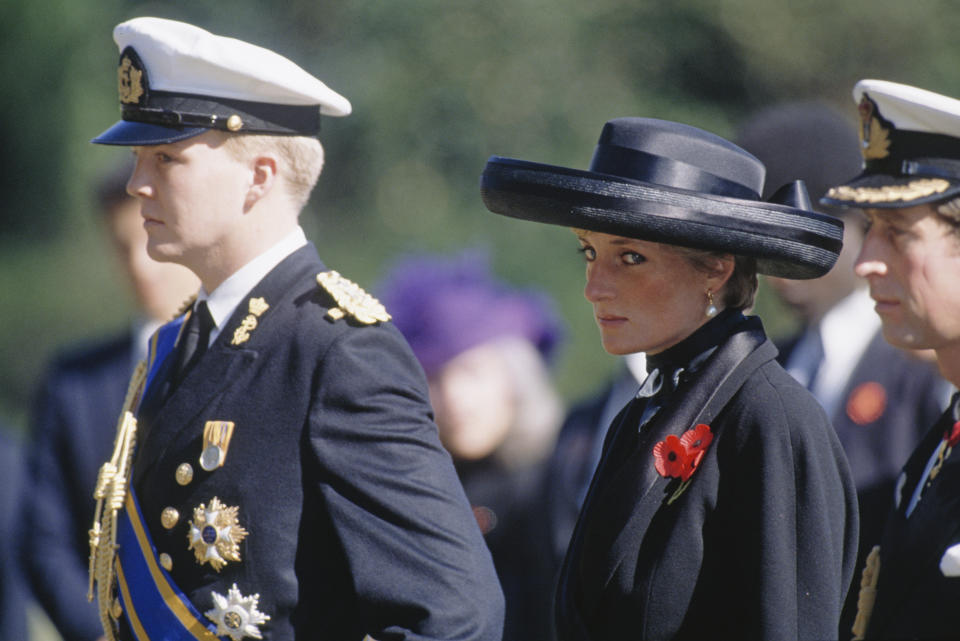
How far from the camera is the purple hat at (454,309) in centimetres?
546

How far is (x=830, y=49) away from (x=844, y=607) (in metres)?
9.54

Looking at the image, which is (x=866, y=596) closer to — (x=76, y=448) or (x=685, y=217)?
(x=685, y=217)

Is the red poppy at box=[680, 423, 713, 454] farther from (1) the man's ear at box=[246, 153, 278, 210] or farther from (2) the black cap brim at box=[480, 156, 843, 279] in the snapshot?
(1) the man's ear at box=[246, 153, 278, 210]

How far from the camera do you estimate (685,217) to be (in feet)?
9.98

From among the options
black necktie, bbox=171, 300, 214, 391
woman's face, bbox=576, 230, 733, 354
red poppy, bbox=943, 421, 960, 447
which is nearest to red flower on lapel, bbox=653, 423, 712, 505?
woman's face, bbox=576, 230, 733, 354

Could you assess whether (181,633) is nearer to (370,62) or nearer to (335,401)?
(335,401)

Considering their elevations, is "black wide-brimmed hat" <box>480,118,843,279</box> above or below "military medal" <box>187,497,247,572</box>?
above

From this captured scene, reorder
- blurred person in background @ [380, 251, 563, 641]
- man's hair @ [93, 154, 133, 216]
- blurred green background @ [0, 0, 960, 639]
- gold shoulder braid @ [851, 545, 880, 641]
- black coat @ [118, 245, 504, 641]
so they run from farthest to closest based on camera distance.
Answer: blurred green background @ [0, 0, 960, 639]
man's hair @ [93, 154, 133, 216]
blurred person in background @ [380, 251, 563, 641]
gold shoulder braid @ [851, 545, 880, 641]
black coat @ [118, 245, 504, 641]

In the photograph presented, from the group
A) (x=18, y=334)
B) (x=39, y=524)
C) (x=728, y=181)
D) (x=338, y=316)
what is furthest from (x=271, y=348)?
(x=18, y=334)

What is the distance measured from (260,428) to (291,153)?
71cm

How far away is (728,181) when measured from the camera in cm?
316

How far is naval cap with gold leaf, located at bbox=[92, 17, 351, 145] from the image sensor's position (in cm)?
343

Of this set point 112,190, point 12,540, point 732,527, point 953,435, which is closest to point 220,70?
point 732,527

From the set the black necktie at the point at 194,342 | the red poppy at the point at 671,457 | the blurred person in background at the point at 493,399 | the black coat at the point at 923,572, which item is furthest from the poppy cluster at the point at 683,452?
the blurred person in background at the point at 493,399
